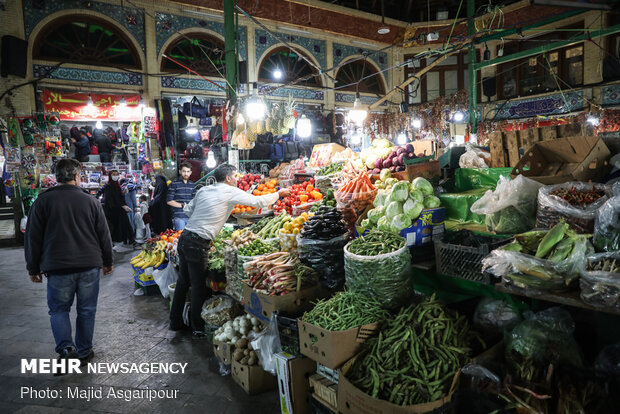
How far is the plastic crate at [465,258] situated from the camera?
8.78ft

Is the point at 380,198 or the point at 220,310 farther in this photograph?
the point at 220,310

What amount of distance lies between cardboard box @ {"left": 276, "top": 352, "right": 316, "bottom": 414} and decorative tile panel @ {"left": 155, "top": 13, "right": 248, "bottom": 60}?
10.5 meters

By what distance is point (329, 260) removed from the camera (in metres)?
3.62

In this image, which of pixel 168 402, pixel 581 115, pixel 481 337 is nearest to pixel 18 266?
pixel 168 402

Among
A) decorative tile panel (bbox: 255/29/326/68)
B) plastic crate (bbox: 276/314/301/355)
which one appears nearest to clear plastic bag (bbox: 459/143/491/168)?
plastic crate (bbox: 276/314/301/355)

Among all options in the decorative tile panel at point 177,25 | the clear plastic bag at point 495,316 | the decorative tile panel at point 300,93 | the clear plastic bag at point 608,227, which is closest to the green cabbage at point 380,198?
the clear plastic bag at point 495,316

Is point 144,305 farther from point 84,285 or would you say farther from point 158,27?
point 158,27

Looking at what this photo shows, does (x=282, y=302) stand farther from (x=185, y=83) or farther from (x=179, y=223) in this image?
(x=185, y=83)

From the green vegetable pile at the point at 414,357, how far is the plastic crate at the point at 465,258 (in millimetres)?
304

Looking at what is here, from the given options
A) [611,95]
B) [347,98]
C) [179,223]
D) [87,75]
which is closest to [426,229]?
[179,223]

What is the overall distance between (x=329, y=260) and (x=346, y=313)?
2.82 feet

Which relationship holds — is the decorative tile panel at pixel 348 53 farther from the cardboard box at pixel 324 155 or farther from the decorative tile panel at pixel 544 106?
the cardboard box at pixel 324 155

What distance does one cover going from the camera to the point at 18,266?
8781mm

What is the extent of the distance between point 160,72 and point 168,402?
11012 mm
